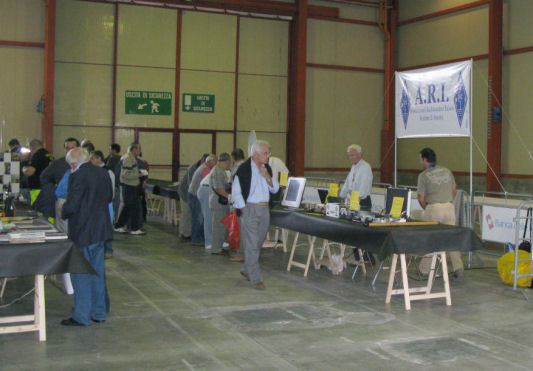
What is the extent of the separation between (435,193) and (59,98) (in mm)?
10749

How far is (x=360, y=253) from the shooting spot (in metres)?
7.61

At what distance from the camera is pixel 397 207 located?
605 centimetres

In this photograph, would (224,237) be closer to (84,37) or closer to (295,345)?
(295,345)

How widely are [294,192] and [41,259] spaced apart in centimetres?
389

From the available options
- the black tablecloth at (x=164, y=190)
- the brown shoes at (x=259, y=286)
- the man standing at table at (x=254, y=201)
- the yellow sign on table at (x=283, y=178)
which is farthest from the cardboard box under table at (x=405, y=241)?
the black tablecloth at (x=164, y=190)

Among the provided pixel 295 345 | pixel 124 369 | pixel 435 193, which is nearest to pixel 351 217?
pixel 435 193

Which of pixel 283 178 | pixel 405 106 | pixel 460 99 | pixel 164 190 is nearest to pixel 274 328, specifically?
pixel 283 178

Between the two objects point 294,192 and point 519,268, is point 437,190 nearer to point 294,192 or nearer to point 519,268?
point 519,268

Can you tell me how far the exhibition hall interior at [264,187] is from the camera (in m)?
4.45

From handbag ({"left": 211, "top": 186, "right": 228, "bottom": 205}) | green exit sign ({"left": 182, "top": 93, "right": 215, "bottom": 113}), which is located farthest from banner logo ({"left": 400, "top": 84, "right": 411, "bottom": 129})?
green exit sign ({"left": 182, "top": 93, "right": 215, "bottom": 113})

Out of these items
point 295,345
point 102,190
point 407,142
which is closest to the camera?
point 295,345

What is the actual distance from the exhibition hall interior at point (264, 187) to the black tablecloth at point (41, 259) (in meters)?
0.01

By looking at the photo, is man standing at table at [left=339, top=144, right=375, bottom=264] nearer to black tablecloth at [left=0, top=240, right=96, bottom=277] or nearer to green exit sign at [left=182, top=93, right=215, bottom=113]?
black tablecloth at [left=0, top=240, right=96, bottom=277]

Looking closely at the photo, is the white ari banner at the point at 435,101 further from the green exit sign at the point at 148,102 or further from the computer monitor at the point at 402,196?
the green exit sign at the point at 148,102
